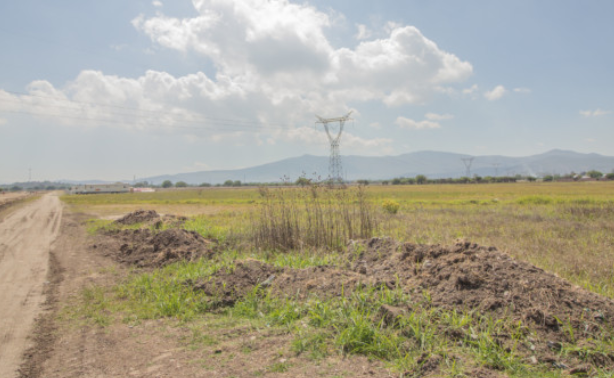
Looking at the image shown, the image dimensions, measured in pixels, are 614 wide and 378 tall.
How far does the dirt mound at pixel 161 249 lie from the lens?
9.72 meters

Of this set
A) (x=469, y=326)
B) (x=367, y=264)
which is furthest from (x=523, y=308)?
(x=367, y=264)

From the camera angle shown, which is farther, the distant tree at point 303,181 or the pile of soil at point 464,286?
the distant tree at point 303,181

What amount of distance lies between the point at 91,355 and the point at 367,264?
457cm

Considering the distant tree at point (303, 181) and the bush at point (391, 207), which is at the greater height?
the distant tree at point (303, 181)

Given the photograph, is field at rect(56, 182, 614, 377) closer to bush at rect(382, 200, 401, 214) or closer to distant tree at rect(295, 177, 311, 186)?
distant tree at rect(295, 177, 311, 186)

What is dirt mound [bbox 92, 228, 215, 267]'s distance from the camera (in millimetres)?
9719

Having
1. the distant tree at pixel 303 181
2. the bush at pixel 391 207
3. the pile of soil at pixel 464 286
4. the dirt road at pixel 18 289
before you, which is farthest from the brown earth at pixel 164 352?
the bush at pixel 391 207

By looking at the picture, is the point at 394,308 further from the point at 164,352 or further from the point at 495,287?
the point at 164,352

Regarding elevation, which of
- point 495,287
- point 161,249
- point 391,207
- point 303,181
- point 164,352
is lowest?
point 164,352

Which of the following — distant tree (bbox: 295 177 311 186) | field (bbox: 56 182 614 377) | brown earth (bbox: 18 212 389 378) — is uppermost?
distant tree (bbox: 295 177 311 186)

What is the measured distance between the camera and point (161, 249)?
10578 mm

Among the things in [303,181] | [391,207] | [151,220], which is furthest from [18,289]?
[391,207]

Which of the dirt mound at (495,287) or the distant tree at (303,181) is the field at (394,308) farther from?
the distant tree at (303,181)

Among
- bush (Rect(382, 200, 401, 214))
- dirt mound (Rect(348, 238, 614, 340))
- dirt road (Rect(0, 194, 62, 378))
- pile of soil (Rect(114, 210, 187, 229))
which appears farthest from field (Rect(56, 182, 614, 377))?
bush (Rect(382, 200, 401, 214))
